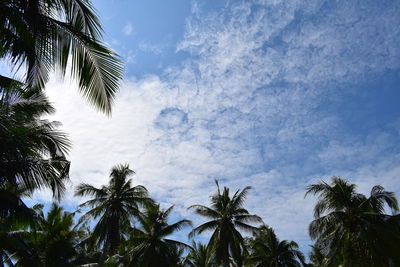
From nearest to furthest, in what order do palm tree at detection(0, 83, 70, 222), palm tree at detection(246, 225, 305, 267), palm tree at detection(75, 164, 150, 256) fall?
palm tree at detection(0, 83, 70, 222), palm tree at detection(75, 164, 150, 256), palm tree at detection(246, 225, 305, 267)

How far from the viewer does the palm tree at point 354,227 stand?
59.7ft

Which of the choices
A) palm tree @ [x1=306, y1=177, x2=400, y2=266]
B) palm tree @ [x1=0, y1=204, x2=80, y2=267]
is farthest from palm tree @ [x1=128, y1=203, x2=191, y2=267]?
palm tree @ [x1=306, y1=177, x2=400, y2=266]

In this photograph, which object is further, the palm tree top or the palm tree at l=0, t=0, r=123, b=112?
the palm tree top

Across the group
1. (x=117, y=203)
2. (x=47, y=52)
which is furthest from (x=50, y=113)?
(x=117, y=203)

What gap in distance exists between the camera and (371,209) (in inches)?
829

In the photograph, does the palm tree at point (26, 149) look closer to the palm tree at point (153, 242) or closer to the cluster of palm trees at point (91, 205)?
the cluster of palm trees at point (91, 205)

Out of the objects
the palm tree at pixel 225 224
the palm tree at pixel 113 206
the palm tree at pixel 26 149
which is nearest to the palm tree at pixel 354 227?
the palm tree at pixel 225 224

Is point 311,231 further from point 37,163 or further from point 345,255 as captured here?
point 37,163

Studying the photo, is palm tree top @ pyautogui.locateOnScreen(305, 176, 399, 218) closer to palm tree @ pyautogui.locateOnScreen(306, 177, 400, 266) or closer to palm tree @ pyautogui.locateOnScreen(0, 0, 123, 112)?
palm tree @ pyautogui.locateOnScreen(306, 177, 400, 266)

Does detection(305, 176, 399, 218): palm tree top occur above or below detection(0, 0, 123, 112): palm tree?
above

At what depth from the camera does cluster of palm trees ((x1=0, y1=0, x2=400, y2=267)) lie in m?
5.38

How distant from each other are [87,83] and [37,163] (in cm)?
478

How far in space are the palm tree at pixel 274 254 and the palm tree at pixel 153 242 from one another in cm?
849

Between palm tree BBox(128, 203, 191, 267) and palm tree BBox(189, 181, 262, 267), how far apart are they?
1868 millimetres
